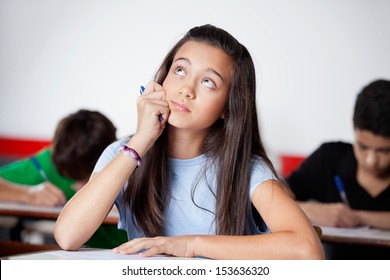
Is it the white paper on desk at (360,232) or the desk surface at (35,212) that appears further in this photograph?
the desk surface at (35,212)

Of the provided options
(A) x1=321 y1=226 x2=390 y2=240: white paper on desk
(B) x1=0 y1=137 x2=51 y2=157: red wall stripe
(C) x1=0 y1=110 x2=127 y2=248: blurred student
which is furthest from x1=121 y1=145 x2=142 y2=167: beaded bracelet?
(B) x1=0 y1=137 x2=51 y2=157: red wall stripe

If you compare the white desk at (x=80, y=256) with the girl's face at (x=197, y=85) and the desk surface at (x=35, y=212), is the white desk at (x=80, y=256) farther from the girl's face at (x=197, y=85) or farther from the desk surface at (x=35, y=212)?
the desk surface at (x=35, y=212)

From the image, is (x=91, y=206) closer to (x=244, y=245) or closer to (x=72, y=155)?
(x=244, y=245)

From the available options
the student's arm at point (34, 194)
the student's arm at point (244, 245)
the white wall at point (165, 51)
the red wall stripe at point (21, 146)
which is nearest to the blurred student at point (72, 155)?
the student's arm at point (34, 194)

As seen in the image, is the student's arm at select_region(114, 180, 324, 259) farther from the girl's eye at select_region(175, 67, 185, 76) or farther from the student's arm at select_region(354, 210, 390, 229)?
the student's arm at select_region(354, 210, 390, 229)

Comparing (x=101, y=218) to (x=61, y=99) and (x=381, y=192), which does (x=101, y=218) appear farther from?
(x=61, y=99)

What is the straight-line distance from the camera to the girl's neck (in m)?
1.43

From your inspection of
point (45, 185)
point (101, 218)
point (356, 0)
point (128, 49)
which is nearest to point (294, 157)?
point (356, 0)

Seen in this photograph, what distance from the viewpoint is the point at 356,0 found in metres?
2.75

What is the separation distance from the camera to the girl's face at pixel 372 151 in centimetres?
217

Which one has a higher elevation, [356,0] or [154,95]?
[356,0]

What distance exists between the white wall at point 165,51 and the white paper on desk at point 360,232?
0.85 m

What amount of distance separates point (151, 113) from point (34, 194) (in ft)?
3.44
